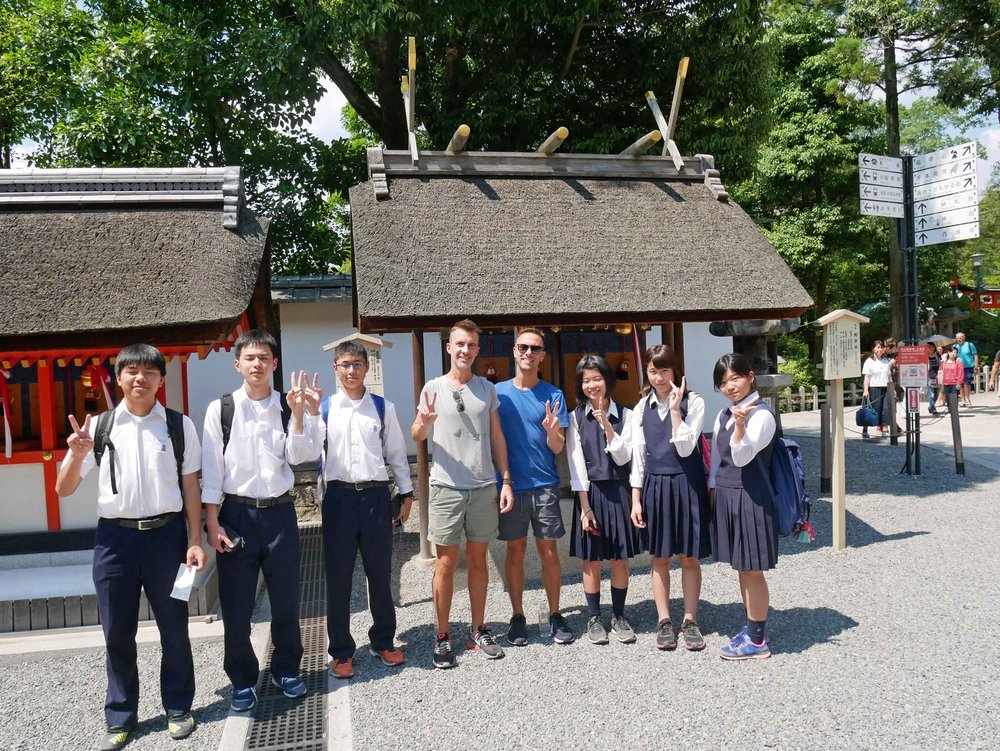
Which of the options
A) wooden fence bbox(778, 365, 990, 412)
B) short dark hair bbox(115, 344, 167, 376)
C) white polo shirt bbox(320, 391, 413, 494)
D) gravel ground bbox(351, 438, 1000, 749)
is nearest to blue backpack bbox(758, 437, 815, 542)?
gravel ground bbox(351, 438, 1000, 749)

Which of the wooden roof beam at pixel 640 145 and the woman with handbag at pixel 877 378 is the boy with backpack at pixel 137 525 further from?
the woman with handbag at pixel 877 378

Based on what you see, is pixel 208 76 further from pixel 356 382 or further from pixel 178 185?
pixel 356 382

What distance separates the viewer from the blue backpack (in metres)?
3.94

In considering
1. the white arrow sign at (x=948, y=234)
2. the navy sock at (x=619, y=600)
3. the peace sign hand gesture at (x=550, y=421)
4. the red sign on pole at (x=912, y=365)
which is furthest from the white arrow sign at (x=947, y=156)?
the navy sock at (x=619, y=600)

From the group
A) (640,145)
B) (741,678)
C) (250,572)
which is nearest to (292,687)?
(250,572)

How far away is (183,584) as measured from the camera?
10.9 ft

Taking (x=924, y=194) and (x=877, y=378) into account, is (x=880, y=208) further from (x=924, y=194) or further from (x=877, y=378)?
(x=877, y=378)

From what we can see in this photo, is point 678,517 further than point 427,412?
Yes

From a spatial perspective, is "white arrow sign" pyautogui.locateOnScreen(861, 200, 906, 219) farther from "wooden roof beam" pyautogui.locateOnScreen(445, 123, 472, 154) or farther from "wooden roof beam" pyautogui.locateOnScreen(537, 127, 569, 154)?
"wooden roof beam" pyautogui.locateOnScreen(445, 123, 472, 154)

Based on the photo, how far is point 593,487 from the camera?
4.29 metres

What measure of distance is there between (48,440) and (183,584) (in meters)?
3.12

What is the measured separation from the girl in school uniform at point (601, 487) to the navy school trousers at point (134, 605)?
7.53 feet

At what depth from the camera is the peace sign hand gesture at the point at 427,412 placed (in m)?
3.88

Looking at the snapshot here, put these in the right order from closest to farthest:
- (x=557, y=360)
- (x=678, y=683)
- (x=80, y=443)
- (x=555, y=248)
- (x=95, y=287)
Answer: (x=80, y=443), (x=678, y=683), (x=95, y=287), (x=555, y=248), (x=557, y=360)
